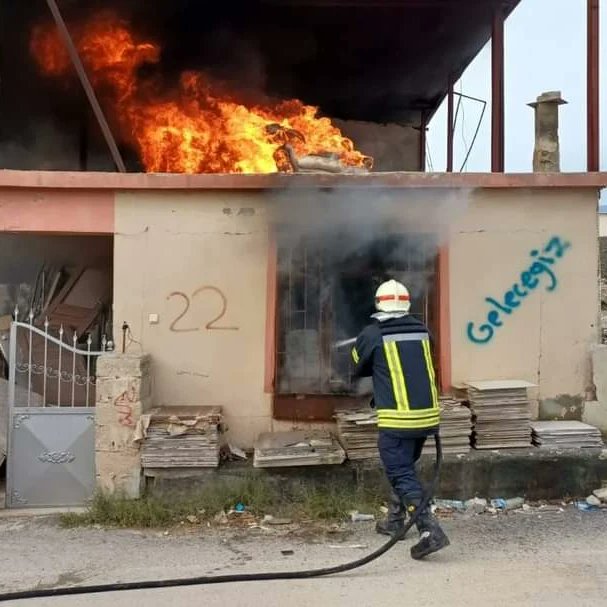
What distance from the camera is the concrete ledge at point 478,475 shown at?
614 cm

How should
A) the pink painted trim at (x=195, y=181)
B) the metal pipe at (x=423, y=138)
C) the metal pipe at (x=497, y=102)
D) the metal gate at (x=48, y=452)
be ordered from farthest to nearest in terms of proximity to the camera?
the metal pipe at (x=423, y=138) < the metal pipe at (x=497, y=102) < the pink painted trim at (x=195, y=181) < the metal gate at (x=48, y=452)

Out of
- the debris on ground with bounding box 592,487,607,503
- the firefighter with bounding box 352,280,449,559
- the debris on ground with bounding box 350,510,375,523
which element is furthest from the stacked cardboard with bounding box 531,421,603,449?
the firefighter with bounding box 352,280,449,559

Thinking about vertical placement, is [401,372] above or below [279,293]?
below

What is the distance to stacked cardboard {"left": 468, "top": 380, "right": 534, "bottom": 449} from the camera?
6539 mm

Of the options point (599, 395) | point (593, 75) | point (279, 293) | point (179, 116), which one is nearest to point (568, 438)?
point (599, 395)

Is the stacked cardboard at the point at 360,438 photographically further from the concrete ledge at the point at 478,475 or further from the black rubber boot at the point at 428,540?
the black rubber boot at the point at 428,540

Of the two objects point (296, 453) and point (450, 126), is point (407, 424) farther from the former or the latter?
point (450, 126)

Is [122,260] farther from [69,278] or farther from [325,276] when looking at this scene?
[69,278]

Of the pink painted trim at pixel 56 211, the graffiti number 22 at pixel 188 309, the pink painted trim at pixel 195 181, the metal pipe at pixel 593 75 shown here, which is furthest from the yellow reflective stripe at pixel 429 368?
the metal pipe at pixel 593 75

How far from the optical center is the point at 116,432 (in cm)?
619

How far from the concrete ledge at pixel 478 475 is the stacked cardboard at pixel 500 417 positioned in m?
0.12

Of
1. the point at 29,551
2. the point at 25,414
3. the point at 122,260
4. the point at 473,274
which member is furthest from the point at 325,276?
the point at 29,551

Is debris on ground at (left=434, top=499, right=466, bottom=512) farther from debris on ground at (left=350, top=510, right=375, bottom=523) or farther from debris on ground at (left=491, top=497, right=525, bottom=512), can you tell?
debris on ground at (left=350, top=510, right=375, bottom=523)

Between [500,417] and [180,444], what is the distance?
307 centimetres
